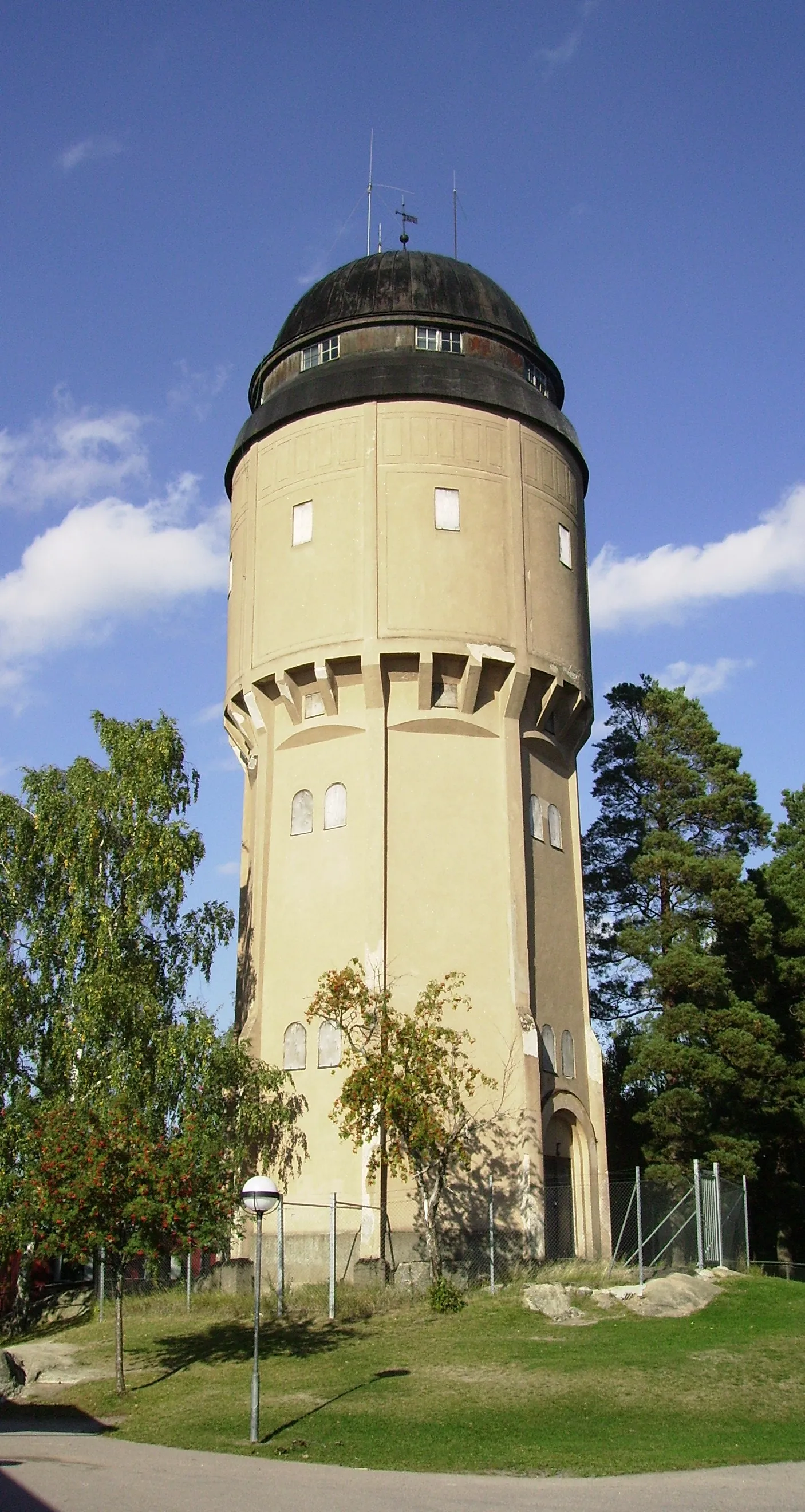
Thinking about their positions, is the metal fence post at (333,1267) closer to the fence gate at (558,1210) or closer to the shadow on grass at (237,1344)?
the shadow on grass at (237,1344)

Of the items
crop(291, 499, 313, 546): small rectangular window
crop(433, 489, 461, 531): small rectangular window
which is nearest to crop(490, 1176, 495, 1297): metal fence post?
crop(433, 489, 461, 531): small rectangular window

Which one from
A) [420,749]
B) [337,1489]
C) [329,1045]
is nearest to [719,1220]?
[329,1045]

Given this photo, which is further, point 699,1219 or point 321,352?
point 321,352

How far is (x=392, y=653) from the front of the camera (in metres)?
26.8

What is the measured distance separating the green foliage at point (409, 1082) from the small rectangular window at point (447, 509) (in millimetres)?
8784

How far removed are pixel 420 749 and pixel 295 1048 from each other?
6.04 m

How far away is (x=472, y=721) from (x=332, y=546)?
441 centimetres

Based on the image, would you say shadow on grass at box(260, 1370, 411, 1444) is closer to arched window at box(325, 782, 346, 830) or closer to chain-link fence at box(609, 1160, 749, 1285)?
chain-link fence at box(609, 1160, 749, 1285)

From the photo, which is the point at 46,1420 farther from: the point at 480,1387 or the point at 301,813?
the point at 301,813

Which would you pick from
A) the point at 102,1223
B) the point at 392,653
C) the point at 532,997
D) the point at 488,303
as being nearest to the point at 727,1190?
the point at 532,997

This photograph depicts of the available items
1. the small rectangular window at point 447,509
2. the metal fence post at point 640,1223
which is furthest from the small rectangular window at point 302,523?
the metal fence post at point 640,1223

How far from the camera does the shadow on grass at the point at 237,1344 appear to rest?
748 inches

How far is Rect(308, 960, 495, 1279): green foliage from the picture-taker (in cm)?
2238

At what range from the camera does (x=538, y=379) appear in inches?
1248
